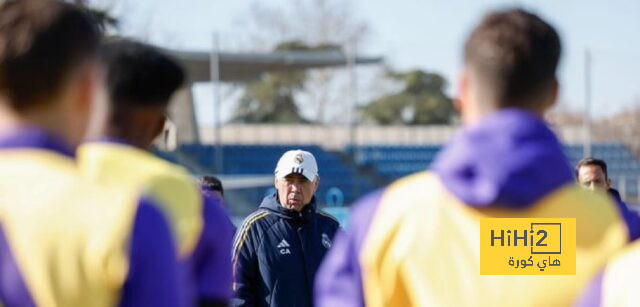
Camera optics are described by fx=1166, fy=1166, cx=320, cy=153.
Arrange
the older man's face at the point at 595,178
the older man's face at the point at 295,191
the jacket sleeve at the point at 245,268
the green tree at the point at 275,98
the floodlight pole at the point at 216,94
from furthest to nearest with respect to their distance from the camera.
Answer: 1. the green tree at the point at 275,98
2. the floodlight pole at the point at 216,94
3. the older man's face at the point at 595,178
4. the older man's face at the point at 295,191
5. the jacket sleeve at the point at 245,268

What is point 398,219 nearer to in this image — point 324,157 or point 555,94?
point 555,94

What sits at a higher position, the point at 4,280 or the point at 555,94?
the point at 555,94

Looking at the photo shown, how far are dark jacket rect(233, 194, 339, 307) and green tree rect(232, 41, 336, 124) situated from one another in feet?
114

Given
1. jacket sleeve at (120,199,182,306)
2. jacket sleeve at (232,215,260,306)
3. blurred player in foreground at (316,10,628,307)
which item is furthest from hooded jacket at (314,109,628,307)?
jacket sleeve at (232,215,260,306)

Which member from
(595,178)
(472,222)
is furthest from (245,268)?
(472,222)

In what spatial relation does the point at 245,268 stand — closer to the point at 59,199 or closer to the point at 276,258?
the point at 276,258

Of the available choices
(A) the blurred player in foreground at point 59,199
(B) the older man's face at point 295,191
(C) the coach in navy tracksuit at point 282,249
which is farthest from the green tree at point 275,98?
(A) the blurred player in foreground at point 59,199

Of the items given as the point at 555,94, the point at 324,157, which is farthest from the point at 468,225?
the point at 324,157

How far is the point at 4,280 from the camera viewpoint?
2160mm

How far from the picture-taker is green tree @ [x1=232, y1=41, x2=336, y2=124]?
42.6 m

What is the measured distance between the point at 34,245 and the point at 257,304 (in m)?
4.42

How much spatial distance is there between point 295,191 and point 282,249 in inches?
15.9

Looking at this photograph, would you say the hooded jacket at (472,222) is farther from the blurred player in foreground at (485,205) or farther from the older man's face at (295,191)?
the older man's face at (295,191)

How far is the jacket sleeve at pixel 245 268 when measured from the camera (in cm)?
645
